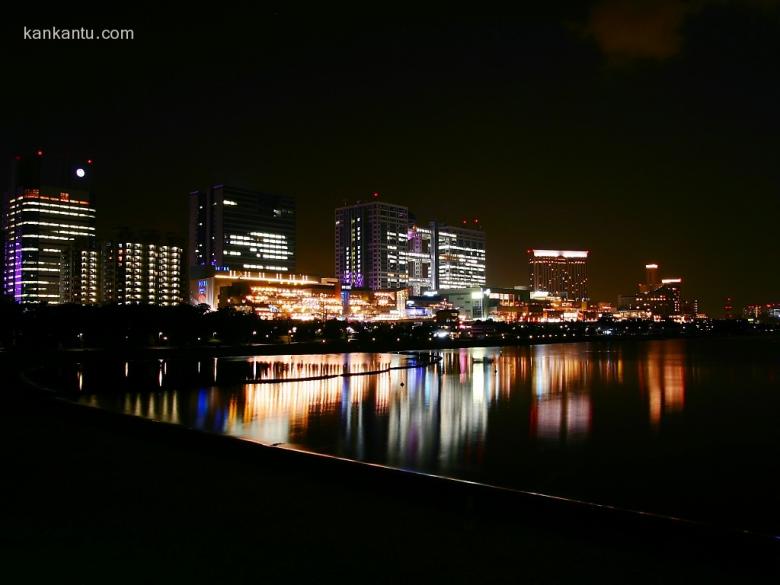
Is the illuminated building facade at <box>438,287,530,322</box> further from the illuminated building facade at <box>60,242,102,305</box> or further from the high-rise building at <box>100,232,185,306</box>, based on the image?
the illuminated building facade at <box>60,242,102,305</box>

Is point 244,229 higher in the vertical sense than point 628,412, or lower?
higher

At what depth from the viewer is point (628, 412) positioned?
20.6m

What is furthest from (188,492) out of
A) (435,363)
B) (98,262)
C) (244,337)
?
(98,262)

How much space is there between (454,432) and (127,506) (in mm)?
10175

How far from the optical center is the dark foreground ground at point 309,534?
18.4ft

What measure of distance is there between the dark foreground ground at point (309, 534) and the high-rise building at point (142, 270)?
378ft

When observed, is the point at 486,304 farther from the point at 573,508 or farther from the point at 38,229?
the point at 573,508

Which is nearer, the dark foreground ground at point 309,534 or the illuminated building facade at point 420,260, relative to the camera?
the dark foreground ground at point 309,534

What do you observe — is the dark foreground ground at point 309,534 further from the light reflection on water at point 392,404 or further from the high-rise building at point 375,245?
the high-rise building at point 375,245

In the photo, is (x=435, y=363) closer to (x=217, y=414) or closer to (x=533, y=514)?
(x=217, y=414)

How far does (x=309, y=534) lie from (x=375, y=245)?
6074 inches

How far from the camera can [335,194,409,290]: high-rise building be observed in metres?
161

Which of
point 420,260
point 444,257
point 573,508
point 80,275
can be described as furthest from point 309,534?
point 444,257

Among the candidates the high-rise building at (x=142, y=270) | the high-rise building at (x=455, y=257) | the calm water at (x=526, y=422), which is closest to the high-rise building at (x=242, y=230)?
the high-rise building at (x=142, y=270)
